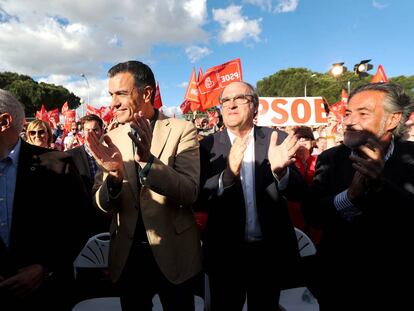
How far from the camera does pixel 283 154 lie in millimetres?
1731

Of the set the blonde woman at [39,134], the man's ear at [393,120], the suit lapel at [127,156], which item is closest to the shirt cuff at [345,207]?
the man's ear at [393,120]

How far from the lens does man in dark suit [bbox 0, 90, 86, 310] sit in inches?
62.9

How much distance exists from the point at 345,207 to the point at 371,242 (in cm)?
22

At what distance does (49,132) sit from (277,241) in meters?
3.36

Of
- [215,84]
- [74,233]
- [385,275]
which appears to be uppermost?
[215,84]

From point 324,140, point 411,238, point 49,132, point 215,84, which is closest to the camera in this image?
point 411,238

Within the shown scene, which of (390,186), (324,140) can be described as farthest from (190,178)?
(324,140)

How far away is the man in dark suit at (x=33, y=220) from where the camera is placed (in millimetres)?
1597

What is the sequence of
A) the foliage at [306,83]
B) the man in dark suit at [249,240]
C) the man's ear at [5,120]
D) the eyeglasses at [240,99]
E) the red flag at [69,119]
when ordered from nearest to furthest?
the man's ear at [5,120] < the man in dark suit at [249,240] < the eyeglasses at [240,99] < the red flag at [69,119] < the foliage at [306,83]

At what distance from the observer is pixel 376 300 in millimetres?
1550

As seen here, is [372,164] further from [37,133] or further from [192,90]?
[192,90]

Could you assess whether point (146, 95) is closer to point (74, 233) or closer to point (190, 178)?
point (190, 178)

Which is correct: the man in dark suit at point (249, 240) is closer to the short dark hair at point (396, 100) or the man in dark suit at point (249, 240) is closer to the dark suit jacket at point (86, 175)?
the short dark hair at point (396, 100)

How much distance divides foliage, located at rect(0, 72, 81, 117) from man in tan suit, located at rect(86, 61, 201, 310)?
5667 cm
